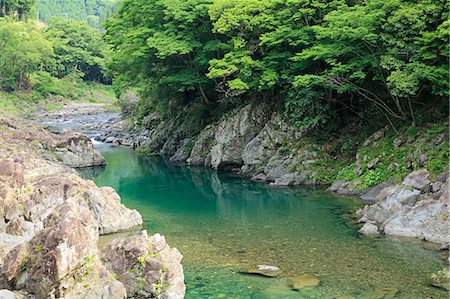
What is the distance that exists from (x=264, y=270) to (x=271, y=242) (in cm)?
282

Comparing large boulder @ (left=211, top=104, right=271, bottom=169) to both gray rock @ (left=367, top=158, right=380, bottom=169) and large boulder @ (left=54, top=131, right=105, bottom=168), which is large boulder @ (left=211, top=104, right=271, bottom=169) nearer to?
gray rock @ (left=367, top=158, right=380, bottom=169)

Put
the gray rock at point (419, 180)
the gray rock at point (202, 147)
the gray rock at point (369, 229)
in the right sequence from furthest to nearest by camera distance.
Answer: the gray rock at point (202, 147), the gray rock at point (419, 180), the gray rock at point (369, 229)

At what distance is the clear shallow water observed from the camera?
12.5 m

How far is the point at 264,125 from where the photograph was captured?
99.2ft

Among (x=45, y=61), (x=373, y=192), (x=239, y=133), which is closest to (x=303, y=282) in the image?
(x=373, y=192)

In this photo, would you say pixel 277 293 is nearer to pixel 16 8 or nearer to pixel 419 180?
pixel 419 180

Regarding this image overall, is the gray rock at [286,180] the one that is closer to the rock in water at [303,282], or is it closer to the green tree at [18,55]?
the rock in water at [303,282]

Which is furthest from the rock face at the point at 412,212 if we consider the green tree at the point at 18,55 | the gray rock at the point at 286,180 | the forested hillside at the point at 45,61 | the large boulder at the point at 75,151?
the green tree at the point at 18,55

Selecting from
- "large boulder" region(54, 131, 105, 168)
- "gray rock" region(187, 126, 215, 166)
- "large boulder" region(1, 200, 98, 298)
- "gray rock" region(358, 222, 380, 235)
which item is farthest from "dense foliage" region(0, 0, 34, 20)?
"large boulder" region(1, 200, 98, 298)

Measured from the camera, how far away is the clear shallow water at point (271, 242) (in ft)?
40.9

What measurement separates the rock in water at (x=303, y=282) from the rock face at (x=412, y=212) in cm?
453

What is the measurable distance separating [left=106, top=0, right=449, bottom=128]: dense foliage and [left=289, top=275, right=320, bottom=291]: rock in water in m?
10.4

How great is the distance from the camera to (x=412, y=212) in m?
16.3

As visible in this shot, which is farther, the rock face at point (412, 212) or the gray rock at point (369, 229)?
the gray rock at point (369, 229)
